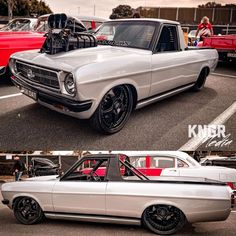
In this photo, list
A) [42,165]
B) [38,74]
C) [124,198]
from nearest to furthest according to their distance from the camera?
[38,74], [124,198], [42,165]

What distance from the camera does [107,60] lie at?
2.35 meters

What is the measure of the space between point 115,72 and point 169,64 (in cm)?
63

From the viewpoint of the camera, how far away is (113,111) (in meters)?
2.42

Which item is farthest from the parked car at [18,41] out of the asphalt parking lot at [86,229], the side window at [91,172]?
the asphalt parking lot at [86,229]

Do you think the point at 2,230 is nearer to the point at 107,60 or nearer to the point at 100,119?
the point at 100,119

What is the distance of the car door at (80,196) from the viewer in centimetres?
291

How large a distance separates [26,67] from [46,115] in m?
0.41

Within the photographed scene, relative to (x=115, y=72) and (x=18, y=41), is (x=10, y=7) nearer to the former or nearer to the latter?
(x=18, y=41)

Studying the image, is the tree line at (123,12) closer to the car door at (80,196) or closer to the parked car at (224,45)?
the parked car at (224,45)

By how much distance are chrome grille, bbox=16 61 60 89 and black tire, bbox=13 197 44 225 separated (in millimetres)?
1309

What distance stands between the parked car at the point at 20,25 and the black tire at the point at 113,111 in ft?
2.27

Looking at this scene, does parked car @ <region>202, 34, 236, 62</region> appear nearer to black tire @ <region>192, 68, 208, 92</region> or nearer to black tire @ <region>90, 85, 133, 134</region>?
black tire @ <region>192, 68, 208, 92</region>

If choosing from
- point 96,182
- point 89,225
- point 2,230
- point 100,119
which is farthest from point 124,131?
point 2,230

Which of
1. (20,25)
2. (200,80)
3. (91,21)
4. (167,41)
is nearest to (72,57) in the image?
(91,21)
